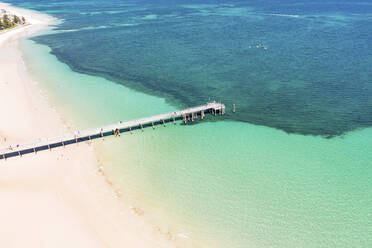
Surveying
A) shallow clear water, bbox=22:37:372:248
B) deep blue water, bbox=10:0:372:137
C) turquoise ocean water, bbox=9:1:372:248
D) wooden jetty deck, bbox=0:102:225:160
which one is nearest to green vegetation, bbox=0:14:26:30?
deep blue water, bbox=10:0:372:137

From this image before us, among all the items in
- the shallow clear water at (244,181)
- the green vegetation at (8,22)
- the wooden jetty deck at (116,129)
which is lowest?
the shallow clear water at (244,181)

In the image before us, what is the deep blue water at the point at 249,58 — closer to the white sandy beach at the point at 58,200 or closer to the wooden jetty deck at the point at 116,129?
the wooden jetty deck at the point at 116,129

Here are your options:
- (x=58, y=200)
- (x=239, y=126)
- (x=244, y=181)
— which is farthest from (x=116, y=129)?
(x=244, y=181)

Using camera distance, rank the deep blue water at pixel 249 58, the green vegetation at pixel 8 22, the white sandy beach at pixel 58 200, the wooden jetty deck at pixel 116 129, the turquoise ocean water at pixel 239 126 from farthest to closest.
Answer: the green vegetation at pixel 8 22 → the deep blue water at pixel 249 58 → the wooden jetty deck at pixel 116 129 → the turquoise ocean water at pixel 239 126 → the white sandy beach at pixel 58 200

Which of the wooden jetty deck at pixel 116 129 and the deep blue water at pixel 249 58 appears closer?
the wooden jetty deck at pixel 116 129

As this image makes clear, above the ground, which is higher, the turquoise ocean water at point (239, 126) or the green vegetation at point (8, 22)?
the green vegetation at point (8, 22)

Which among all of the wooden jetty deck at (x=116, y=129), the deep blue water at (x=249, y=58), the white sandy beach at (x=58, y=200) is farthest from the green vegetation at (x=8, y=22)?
the wooden jetty deck at (x=116, y=129)

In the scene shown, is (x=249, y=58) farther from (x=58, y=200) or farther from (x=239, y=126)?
(x=58, y=200)
